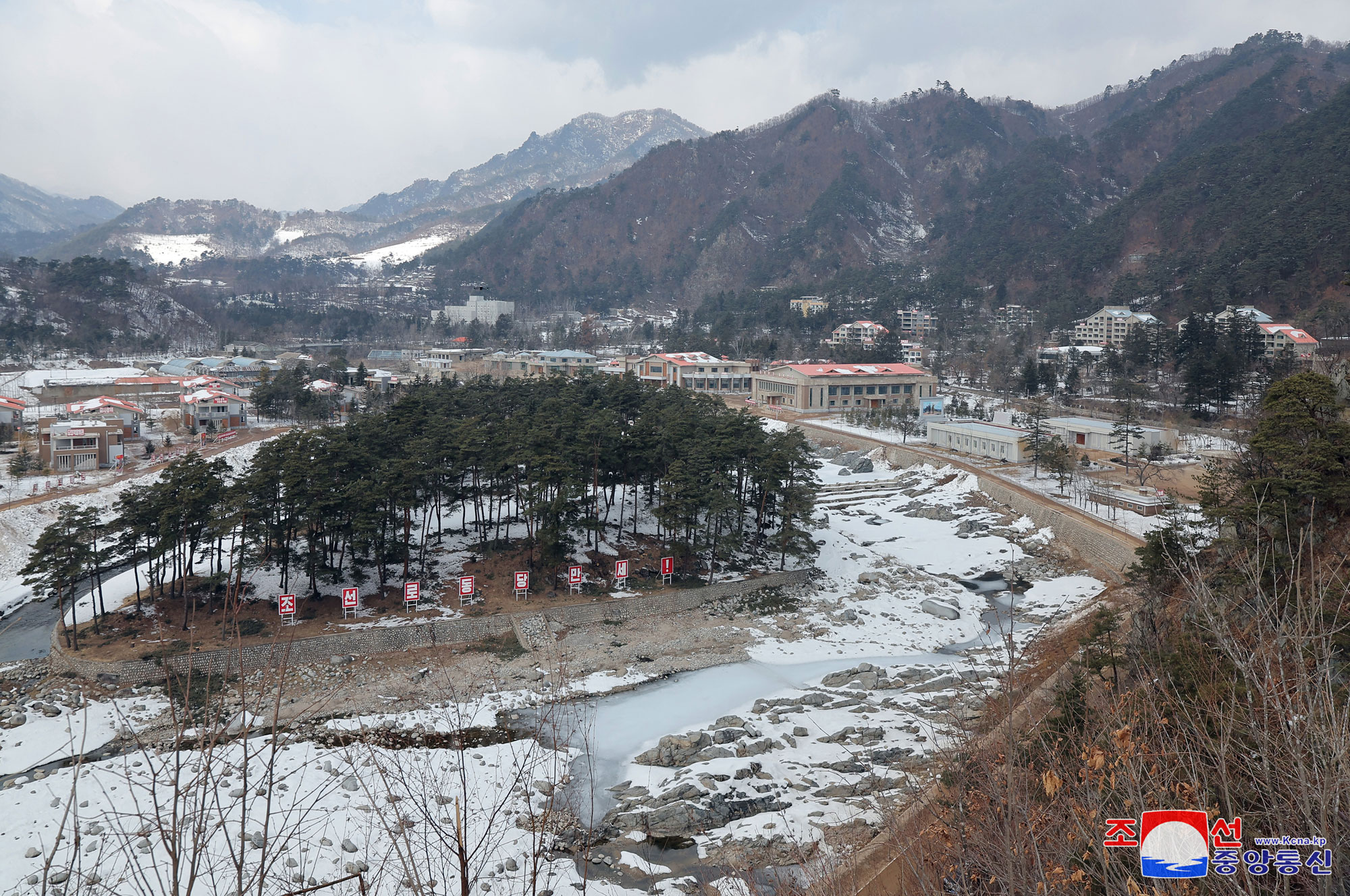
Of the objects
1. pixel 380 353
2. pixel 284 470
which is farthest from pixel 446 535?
pixel 380 353

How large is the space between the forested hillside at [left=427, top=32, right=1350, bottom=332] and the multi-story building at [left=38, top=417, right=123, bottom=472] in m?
A: 50.0

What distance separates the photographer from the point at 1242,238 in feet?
139

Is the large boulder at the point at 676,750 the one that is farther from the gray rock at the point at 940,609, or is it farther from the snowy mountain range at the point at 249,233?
the snowy mountain range at the point at 249,233

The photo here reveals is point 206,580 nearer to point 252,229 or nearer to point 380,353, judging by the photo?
point 380,353

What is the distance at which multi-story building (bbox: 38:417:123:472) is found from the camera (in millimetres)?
23891

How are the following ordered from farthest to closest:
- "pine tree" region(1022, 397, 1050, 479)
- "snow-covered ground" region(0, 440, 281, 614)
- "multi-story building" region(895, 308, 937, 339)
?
"multi-story building" region(895, 308, 937, 339) < "pine tree" region(1022, 397, 1050, 479) < "snow-covered ground" region(0, 440, 281, 614)

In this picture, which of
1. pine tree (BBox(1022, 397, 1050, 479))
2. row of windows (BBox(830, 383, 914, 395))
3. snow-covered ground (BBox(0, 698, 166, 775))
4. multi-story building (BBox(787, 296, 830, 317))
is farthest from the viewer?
multi-story building (BBox(787, 296, 830, 317))

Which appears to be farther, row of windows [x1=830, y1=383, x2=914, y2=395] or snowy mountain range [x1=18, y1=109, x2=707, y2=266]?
snowy mountain range [x1=18, y1=109, x2=707, y2=266]

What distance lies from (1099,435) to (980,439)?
378cm

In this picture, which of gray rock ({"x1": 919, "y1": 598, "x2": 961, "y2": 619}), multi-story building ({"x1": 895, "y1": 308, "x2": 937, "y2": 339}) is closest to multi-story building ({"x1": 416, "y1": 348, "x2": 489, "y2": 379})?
gray rock ({"x1": 919, "y1": 598, "x2": 961, "y2": 619})

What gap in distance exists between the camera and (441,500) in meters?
18.8

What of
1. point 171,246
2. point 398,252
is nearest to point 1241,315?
point 398,252

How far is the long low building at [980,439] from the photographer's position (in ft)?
81.5

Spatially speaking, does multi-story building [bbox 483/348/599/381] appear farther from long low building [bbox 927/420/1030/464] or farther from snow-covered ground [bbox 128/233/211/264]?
snow-covered ground [bbox 128/233/211/264]
